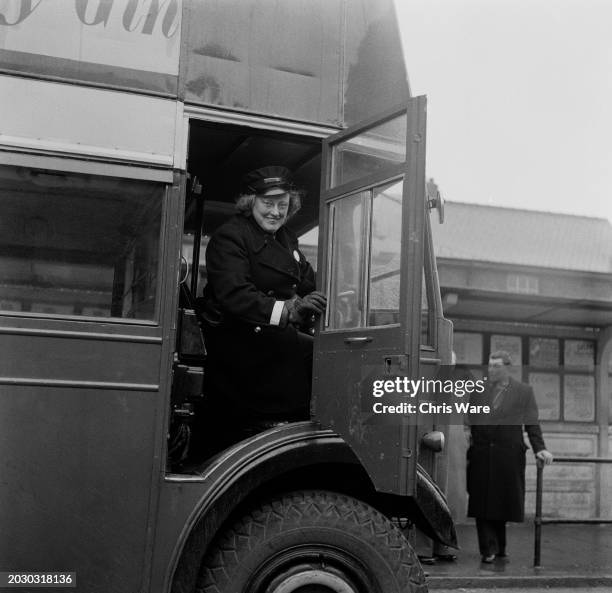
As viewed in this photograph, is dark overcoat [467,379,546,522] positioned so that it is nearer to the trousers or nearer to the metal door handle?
the trousers

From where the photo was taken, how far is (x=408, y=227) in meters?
3.55

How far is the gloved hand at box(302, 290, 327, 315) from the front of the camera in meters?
3.91

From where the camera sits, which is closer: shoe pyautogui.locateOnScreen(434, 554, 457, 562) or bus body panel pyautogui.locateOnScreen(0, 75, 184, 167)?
bus body panel pyautogui.locateOnScreen(0, 75, 184, 167)

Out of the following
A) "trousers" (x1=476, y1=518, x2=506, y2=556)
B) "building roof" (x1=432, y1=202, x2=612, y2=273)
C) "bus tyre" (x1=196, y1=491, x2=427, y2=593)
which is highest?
"building roof" (x1=432, y1=202, x2=612, y2=273)

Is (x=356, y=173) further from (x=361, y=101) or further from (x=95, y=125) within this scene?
(x=95, y=125)

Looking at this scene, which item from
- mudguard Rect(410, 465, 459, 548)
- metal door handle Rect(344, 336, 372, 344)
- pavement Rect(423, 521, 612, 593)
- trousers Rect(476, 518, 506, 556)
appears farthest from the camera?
trousers Rect(476, 518, 506, 556)

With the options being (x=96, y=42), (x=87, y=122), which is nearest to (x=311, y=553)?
(x=87, y=122)

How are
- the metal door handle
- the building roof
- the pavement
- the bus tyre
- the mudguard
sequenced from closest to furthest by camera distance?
the bus tyre → the metal door handle → the mudguard → the pavement → the building roof

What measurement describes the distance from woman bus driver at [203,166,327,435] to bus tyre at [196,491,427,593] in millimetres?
638

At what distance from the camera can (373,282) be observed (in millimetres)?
3789

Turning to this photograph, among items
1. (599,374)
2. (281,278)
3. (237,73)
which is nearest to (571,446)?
(599,374)

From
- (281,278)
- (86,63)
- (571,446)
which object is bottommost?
(571,446)

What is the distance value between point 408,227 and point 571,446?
830 cm

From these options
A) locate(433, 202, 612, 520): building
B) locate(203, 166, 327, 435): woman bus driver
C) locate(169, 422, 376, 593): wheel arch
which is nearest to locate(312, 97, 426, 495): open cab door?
locate(169, 422, 376, 593): wheel arch
